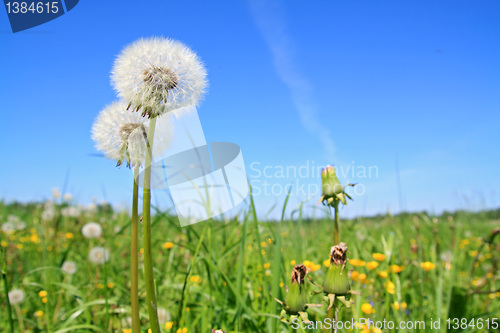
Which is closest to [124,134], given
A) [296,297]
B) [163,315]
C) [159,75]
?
[159,75]

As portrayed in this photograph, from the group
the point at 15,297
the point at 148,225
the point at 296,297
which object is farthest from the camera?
the point at 15,297

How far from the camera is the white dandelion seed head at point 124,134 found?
3.37 feet

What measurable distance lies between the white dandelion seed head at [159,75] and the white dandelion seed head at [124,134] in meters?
0.06

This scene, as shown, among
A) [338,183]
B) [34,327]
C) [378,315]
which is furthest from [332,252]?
[34,327]

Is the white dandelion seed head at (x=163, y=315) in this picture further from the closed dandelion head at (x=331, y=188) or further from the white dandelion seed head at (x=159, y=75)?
the white dandelion seed head at (x=159, y=75)

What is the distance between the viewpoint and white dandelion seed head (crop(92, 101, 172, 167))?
1028 millimetres

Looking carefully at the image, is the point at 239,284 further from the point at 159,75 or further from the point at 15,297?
the point at 15,297

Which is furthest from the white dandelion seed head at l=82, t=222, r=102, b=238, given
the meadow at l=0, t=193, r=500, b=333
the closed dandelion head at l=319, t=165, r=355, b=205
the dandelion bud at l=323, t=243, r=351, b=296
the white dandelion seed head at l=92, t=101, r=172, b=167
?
the dandelion bud at l=323, t=243, r=351, b=296

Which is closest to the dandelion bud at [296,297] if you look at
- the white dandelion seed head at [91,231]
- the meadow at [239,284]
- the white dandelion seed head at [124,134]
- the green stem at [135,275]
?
the meadow at [239,284]

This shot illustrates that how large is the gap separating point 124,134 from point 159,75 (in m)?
0.21

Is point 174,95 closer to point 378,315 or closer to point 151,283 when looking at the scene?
point 151,283

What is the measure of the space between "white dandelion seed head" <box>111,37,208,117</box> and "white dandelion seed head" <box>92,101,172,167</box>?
0.20ft

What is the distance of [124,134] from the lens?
1076 mm

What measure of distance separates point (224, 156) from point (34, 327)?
1.56 metres
